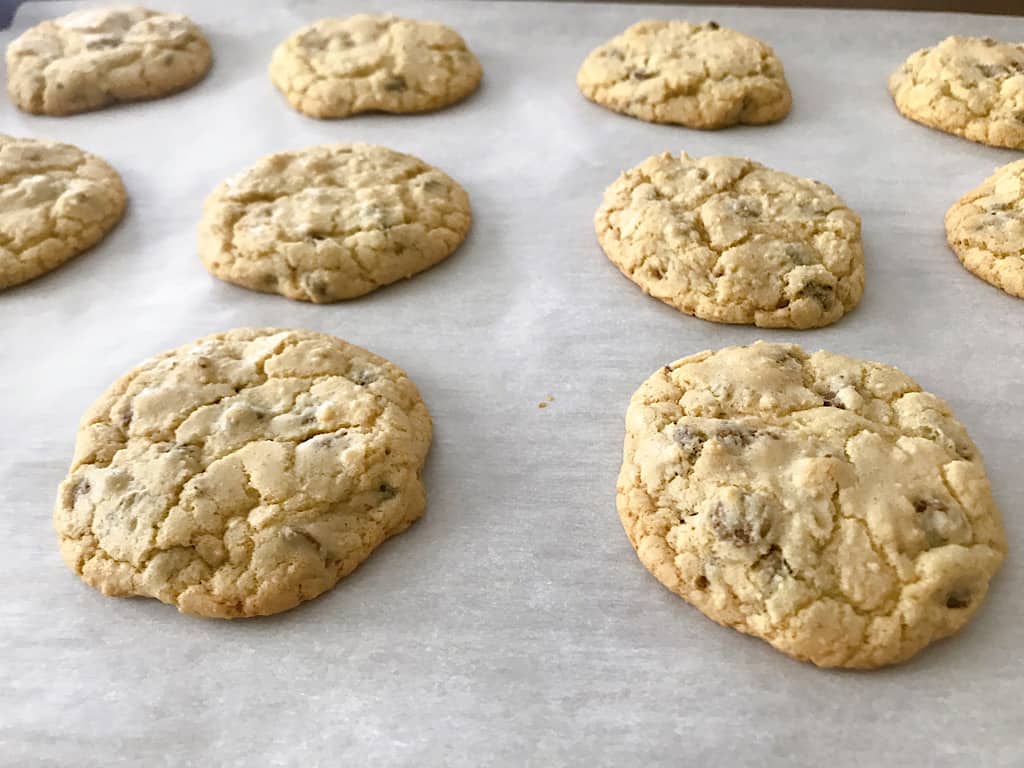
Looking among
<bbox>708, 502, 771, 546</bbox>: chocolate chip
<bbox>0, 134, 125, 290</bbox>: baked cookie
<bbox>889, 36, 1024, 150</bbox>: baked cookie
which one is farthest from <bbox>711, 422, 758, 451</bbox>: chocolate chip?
<bbox>0, 134, 125, 290</bbox>: baked cookie

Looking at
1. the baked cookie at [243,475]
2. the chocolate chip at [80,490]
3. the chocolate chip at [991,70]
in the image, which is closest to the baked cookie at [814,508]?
the baked cookie at [243,475]

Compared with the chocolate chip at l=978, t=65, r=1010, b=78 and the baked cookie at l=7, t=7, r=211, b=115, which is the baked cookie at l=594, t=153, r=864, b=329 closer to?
the chocolate chip at l=978, t=65, r=1010, b=78

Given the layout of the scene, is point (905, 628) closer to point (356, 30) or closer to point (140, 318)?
point (140, 318)

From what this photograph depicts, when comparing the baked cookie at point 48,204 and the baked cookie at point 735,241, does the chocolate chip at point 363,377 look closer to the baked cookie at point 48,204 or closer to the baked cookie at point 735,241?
the baked cookie at point 735,241

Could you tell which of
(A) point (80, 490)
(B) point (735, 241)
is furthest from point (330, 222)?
(B) point (735, 241)

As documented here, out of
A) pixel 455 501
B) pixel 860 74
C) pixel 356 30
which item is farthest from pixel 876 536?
pixel 356 30

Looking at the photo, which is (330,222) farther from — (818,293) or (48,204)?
(818,293)
